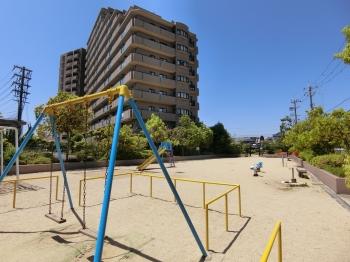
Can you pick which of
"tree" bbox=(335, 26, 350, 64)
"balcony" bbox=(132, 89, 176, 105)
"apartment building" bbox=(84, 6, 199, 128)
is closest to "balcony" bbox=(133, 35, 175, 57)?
"apartment building" bbox=(84, 6, 199, 128)

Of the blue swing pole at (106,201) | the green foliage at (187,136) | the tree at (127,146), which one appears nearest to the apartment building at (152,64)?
the green foliage at (187,136)

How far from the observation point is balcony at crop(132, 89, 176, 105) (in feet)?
135

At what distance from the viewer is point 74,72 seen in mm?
84188

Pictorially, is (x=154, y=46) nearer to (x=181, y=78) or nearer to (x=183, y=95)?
(x=181, y=78)

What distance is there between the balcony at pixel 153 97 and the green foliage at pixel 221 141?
34.7ft

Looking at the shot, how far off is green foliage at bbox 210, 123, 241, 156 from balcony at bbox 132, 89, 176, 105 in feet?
34.7

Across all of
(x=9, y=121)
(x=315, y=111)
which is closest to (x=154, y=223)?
(x=9, y=121)

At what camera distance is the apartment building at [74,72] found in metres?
83.6

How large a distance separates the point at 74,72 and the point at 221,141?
56.4 metres

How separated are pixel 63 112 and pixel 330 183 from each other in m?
20.7

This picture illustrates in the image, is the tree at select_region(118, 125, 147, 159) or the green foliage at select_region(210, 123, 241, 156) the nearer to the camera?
the tree at select_region(118, 125, 147, 159)

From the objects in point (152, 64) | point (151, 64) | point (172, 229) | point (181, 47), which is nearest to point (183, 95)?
point (152, 64)

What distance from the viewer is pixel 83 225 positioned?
7121mm

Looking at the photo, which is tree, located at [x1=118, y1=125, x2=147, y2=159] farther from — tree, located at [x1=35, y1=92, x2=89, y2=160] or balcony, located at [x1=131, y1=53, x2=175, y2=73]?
balcony, located at [x1=131, y1=53, x2=175, y2=73]
